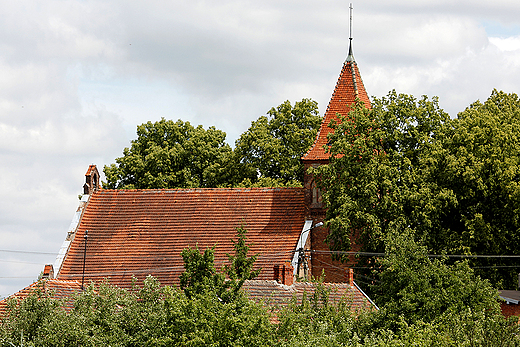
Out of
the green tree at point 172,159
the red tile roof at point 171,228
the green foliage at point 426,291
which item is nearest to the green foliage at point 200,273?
the green foliage at point 426,291

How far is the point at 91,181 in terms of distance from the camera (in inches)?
1433

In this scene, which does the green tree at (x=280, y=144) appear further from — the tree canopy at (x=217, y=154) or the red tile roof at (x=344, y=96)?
the red tile roof at (x=344, y=96)

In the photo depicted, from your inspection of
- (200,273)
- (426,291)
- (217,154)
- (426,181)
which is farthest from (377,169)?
Result: (217,154)

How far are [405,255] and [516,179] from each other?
9.94 meters

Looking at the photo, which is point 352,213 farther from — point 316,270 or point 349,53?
point 349,53

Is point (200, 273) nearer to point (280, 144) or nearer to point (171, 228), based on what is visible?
point (171, 228)

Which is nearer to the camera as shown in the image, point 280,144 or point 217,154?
point 280,144

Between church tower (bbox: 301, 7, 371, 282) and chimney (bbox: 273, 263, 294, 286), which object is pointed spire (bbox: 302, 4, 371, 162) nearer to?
church tower (bbox: 301, 7, 371, 282)

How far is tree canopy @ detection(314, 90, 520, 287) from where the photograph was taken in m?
30.7

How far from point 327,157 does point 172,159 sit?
1475cm

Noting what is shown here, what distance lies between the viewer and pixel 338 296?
27.5m

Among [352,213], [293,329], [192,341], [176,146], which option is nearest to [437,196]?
[352,213]

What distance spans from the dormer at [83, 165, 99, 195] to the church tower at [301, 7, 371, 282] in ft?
32.2

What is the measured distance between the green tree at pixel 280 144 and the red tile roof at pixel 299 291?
14.0 meters
